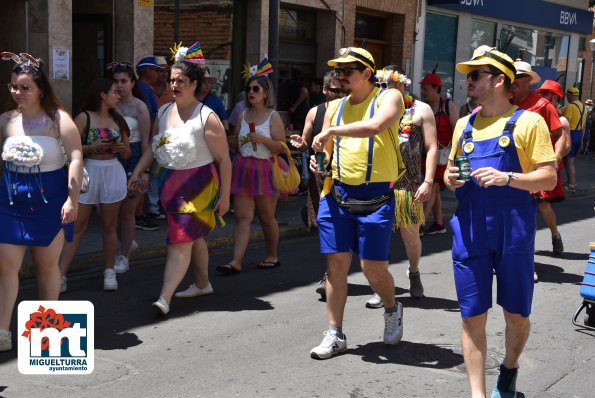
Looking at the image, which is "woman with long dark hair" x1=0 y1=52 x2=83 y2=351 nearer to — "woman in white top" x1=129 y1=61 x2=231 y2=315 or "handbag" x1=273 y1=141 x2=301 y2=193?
"woman in white top" x1=129 y1=61 x2=231 y2=315

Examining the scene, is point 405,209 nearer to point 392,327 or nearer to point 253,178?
point 392,327

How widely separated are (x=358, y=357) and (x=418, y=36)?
14.3m

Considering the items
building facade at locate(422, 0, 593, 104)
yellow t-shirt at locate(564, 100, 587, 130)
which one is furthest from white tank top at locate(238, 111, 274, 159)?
yellow t-shirt at locate(564, 100, 587, 130)

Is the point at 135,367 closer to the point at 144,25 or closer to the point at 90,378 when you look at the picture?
the point at 90,378

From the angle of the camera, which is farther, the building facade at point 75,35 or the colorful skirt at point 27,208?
the building facade at point 75,35

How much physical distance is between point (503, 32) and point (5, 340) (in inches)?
762

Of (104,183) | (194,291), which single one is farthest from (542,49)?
(104,183)

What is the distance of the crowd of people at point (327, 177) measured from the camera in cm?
445

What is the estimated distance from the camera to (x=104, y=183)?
7.16 m

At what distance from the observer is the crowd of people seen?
4453mm

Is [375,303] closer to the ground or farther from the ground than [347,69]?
closer to the ground

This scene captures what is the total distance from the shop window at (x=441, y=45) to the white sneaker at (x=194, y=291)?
13340mm

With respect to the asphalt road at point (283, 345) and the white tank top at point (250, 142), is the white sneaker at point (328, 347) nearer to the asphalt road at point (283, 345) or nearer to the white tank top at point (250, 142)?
the asphalt road at point (283, 345)

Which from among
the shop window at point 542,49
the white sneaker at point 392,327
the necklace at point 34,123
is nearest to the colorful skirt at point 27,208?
the necklace at point 34,123
